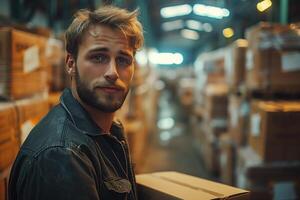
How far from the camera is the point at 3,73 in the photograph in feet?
7.78

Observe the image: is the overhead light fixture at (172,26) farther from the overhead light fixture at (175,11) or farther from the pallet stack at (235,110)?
the pallet stack at (235,110)

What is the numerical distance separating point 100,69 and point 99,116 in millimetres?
247

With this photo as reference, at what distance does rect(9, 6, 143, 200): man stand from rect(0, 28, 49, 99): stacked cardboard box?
0.81 metres

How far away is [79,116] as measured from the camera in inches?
62.3

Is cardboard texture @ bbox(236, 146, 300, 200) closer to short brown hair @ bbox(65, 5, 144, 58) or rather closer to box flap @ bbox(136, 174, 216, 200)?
box flap @ bbox(136, 174, 216, 200)

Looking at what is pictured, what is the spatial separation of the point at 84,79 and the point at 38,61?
1.46 m

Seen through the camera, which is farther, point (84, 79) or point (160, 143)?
point (160, 143)

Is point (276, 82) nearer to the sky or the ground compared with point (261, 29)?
nearer to the ground

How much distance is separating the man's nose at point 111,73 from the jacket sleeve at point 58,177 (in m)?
0.43

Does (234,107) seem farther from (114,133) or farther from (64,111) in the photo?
(64,111)

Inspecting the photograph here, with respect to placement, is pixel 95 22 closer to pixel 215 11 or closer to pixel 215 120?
pixel 215 120

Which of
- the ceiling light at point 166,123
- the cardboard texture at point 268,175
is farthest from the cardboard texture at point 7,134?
the ceiling light at point 166,123

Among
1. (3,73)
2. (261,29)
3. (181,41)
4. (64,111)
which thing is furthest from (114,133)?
(181,41)

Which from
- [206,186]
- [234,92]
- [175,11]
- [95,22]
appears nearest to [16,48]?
[95,22]
